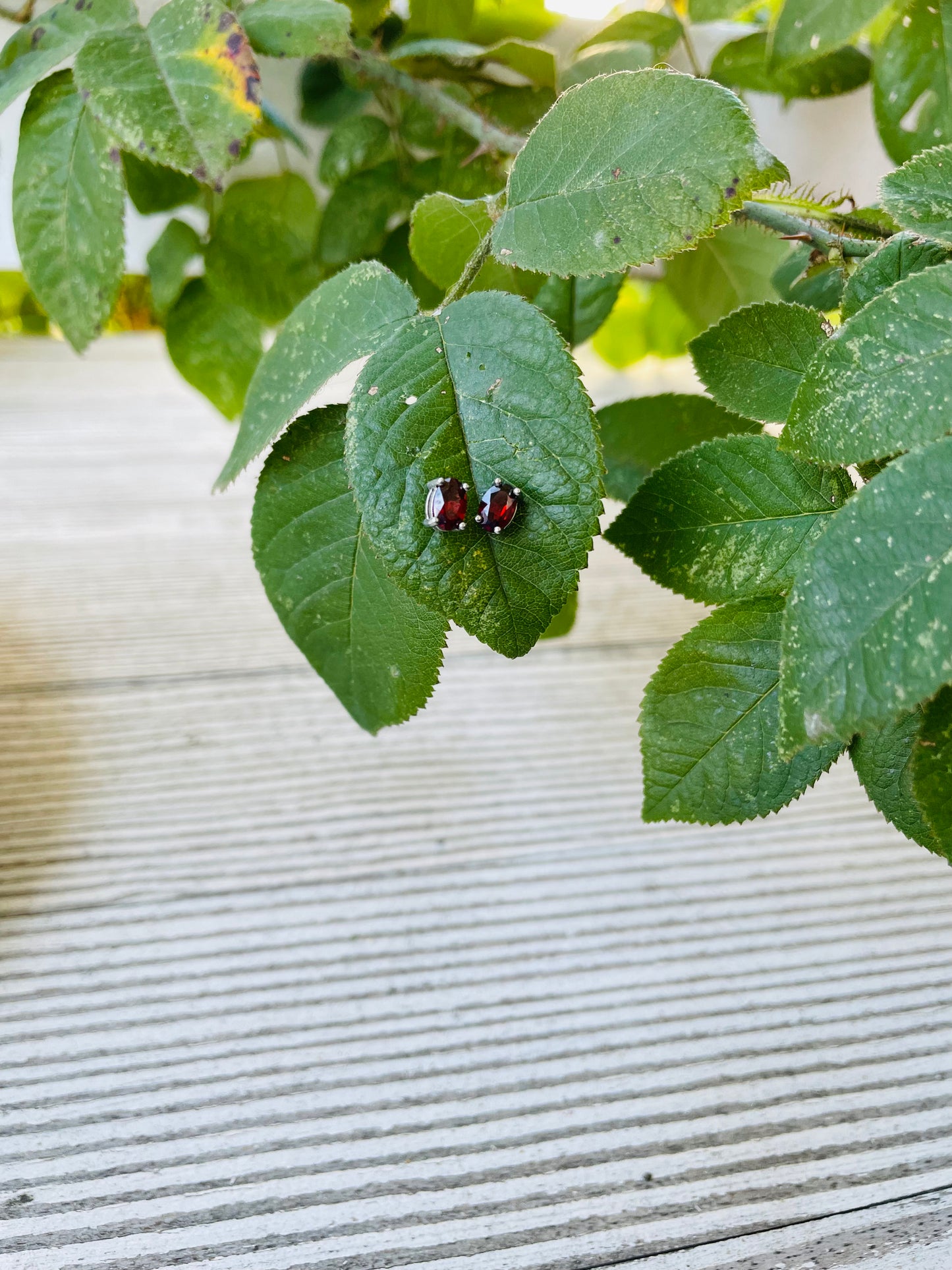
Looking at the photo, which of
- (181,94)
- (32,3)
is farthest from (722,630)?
(32,3)

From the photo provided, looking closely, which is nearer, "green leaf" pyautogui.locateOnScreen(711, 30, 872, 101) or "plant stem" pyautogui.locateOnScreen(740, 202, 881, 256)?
"plant stem" pyautogui.locateOnScreen(740, 202, 881, 256)

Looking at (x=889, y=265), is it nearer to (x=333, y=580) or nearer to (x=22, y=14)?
(x=333, y=580)

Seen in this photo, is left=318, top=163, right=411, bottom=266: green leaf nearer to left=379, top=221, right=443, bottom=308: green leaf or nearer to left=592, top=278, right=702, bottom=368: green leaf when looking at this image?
left=379, top=221, right=443, bottom=308: green leaf

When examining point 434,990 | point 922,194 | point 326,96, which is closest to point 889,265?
point 922,194

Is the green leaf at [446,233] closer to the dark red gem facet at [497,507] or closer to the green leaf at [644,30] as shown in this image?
the dark red gem facet at [497,507]

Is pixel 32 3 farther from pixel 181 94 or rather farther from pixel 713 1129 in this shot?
pixel 713 1129

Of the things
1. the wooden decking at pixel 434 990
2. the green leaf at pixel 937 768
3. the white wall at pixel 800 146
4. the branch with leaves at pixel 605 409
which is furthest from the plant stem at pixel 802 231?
the white wall at pixel 800 146

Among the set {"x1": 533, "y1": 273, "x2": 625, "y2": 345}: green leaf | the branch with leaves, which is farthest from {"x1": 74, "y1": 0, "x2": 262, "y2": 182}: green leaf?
{"x1": 533, "y1": 273, "x2": 625, "y2": 345}: green leaf
